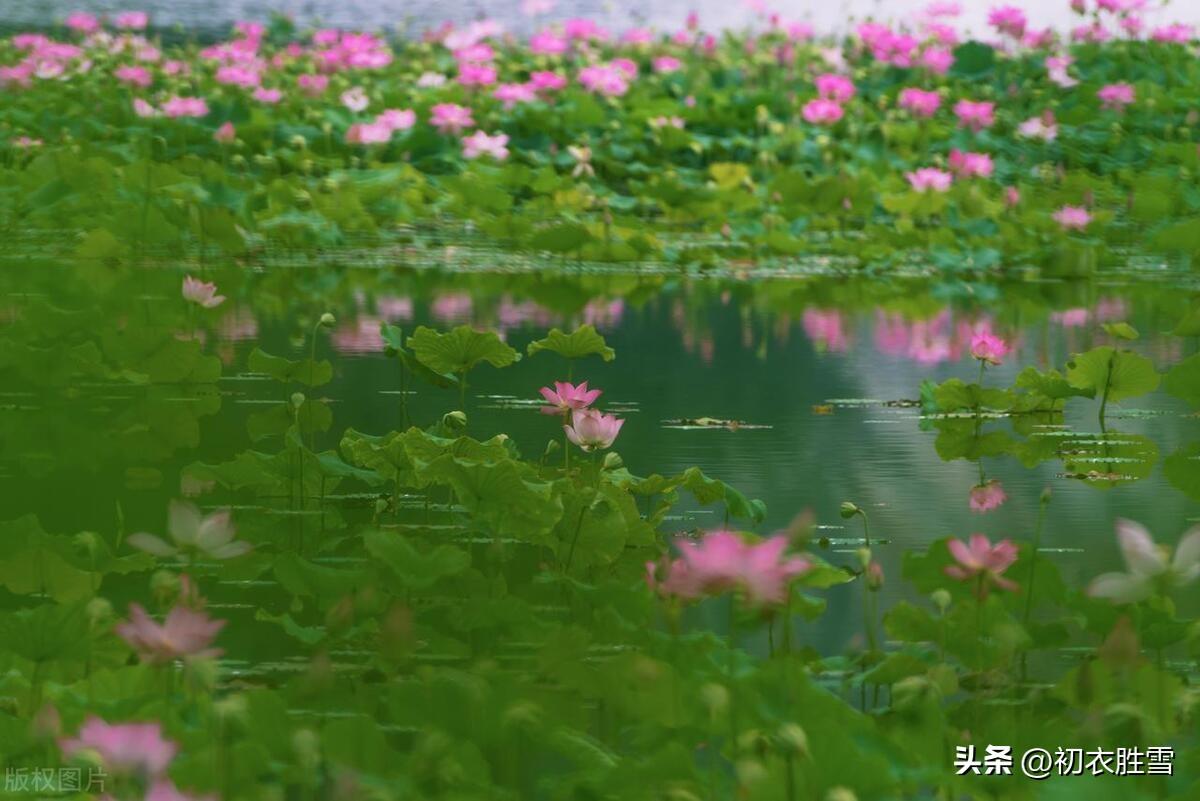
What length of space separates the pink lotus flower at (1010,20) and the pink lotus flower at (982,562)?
18.3 ft

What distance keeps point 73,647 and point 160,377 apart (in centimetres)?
133

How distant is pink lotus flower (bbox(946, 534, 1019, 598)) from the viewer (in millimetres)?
1434

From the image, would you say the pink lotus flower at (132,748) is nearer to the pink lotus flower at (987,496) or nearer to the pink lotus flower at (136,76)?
the pink lotus flower at (987,496)

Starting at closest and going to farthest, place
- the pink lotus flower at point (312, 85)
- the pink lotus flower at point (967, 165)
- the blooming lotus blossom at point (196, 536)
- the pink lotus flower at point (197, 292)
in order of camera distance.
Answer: the blooming lotus blossom at point (196, 536) → the pink lotus flower at point (197, 292) → the pink lotus flower at point (967, 165) → the pink lotus flower at point (312, 85)

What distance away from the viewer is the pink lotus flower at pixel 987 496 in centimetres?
205

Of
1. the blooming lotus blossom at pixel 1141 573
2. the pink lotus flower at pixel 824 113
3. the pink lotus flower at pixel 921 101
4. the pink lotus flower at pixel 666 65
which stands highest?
the blooming lotus blossom at pixel 1141 573

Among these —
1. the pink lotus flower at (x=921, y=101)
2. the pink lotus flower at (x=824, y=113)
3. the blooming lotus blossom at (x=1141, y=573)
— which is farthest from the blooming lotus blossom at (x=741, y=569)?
the pink lotus flower at (x=921, y=101)

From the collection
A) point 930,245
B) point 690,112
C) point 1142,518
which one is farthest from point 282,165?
point 1142,518

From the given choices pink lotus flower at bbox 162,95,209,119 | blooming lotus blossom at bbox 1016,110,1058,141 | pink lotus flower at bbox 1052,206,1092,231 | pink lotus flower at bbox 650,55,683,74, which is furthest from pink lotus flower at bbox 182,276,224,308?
pink lotus flower at bbox 650,55,683,74

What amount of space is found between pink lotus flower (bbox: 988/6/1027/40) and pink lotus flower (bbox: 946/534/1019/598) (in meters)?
5.59

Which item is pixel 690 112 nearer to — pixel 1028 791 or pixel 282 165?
pixel 282 165

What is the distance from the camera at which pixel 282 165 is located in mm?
5914

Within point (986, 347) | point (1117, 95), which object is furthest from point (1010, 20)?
point (986, 347)

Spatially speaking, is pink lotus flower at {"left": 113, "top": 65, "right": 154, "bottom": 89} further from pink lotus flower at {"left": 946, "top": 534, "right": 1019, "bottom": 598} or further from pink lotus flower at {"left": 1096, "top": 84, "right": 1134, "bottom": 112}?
pink lotus flower at {"left": 946, "top": 534, "right": 1019, "bottom": 598}
